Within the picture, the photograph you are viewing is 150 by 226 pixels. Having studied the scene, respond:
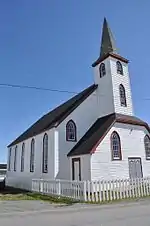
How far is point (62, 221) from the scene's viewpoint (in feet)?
25.4

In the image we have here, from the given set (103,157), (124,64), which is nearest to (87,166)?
(103,157)

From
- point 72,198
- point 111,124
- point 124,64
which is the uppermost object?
point 124,64

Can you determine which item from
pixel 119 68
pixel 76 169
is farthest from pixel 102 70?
pixel 76 169

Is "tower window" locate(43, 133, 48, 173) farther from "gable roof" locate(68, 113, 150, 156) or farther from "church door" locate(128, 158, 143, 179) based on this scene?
Result: "church door" locate(128, 158, 143, 179)

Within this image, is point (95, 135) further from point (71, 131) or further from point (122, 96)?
point (122, 96)

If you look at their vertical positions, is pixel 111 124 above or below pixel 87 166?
above

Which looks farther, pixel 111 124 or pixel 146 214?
pixel 111 124

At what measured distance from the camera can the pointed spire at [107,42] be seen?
25.4m

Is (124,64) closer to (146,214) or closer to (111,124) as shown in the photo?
(111,124)

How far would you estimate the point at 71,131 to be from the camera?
68.9 feet

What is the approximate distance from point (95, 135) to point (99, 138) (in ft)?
4.12

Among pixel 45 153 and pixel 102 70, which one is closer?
pixel 45 153

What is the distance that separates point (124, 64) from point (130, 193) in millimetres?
15494

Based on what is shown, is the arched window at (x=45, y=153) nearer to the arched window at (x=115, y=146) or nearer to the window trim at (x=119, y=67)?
the arched window at (x=115, y=146)
